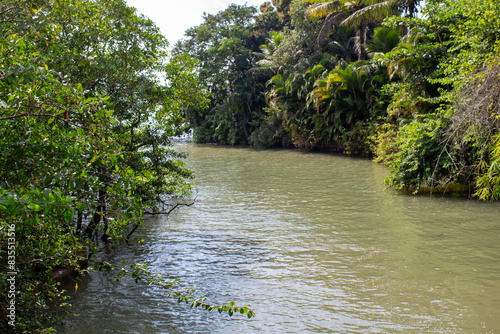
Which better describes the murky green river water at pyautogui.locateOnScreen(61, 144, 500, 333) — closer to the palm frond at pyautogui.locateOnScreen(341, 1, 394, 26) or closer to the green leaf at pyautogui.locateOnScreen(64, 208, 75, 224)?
the green leaf at pyautogui.locateOnScreen(64, 208, 75, 224)

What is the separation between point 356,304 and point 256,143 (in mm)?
27541

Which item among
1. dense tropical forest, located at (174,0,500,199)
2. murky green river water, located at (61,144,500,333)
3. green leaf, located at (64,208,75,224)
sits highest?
dense tropical forest, located at (174,0,500,199)

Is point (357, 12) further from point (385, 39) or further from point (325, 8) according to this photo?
point (325, 8)

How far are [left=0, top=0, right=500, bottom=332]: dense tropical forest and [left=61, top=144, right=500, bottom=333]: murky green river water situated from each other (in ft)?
1.92

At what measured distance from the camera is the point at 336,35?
27.9 m

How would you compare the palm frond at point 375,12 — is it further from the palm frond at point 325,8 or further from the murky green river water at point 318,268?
the murky green river water at point 318,268

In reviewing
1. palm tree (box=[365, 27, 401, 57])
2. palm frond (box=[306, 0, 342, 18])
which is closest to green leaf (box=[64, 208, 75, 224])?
palm tree (box=[365, 27, 401, 57])

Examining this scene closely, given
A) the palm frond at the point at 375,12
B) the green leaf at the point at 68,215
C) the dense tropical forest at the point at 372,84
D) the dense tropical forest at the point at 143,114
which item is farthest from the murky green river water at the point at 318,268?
the palm frond at the point at 375,12

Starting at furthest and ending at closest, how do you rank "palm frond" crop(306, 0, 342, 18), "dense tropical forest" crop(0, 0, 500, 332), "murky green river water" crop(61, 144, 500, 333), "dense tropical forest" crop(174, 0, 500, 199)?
"palm frond" crop(306, 0, 342, 18) → "dense tropical forest" crop(174, 0, 500, 199) → "murky green river water" crop(61, 144, 500, 333) → "dense tropical forest" crop(0, 0, 500, 332)

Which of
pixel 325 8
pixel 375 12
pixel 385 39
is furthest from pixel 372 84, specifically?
pixel 325 8

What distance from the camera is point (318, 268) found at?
595cm

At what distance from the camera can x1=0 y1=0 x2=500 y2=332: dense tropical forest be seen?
118 inches

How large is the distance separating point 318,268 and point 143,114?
425cm

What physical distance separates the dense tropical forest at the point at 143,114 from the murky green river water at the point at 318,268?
0.58 metres
